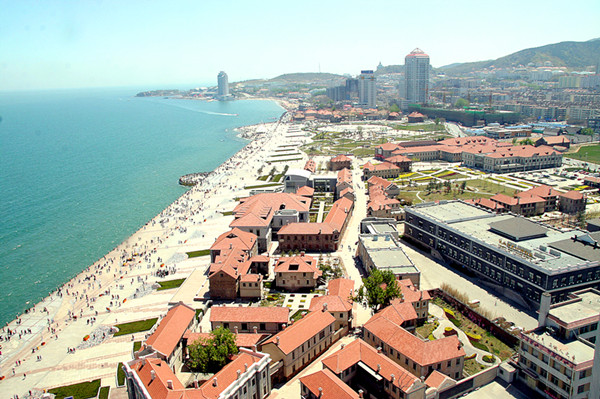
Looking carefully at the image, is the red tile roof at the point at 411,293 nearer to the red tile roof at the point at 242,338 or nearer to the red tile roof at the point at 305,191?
the red tile roof at the point at 242,338

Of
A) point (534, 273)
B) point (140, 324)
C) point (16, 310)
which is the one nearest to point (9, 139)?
point (16, 310)

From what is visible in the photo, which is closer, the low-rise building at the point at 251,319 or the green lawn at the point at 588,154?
the low-rise building at the point at 251,319

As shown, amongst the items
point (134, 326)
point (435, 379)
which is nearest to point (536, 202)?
point (435, 379)

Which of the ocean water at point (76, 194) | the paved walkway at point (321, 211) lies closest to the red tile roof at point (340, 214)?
the paved walkway at point (321, 211)

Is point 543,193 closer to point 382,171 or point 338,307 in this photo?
point 382,171

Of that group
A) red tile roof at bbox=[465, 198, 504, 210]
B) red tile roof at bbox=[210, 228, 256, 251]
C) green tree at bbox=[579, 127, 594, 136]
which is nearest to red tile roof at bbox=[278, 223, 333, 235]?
red tile roof at bbox=[210, 228, 256, 251]

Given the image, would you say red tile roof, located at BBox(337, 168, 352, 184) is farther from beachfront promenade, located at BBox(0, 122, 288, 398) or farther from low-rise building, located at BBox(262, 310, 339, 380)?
low-rise building, located at BBox(262, 310, 339, 380)
